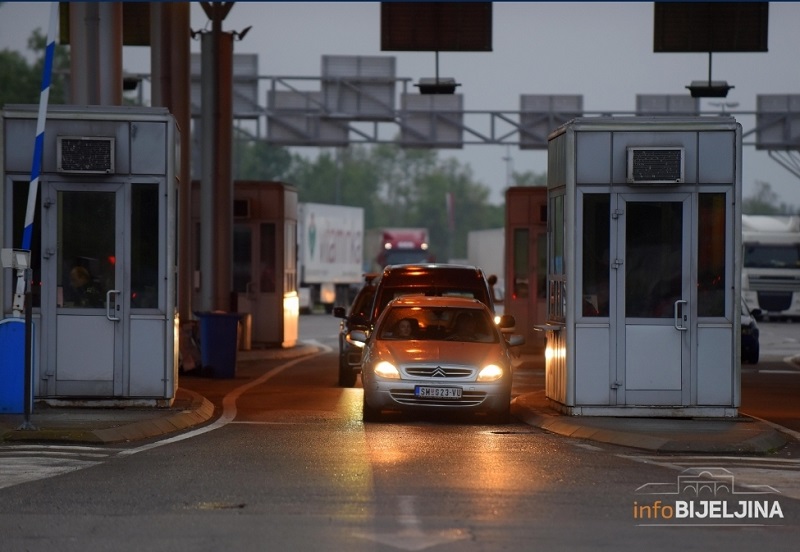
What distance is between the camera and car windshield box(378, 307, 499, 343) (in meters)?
18.2

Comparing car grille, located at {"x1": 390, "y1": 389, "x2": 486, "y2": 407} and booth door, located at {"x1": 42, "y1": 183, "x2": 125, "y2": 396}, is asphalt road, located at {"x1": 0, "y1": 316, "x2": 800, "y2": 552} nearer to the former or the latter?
car grille, located at {"x1": 390, "y1": 389, "x2": 486, "y2": 407}

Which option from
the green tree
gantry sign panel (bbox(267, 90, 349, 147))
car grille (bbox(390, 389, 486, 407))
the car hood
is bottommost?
car grille (bbox(390, 389, 486, 407))

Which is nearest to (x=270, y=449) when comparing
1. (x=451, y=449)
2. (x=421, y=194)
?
(x=451, y=449)

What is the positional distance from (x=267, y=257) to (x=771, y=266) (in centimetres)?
2757

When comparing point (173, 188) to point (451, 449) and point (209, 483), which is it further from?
point (209, 483)

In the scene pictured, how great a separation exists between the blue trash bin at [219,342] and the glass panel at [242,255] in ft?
27.8

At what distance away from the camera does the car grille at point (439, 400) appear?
17.0 meters

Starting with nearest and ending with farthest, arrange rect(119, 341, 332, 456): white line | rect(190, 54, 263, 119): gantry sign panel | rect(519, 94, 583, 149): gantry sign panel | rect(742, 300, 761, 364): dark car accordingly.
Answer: rect(119, 341, 332, 456): white line
rect(742, 300, 761, 364): dark car
rect(190, 54, 263, 119): gantry sign panel
rect(519, 94, 583, 149): gantry sign panel

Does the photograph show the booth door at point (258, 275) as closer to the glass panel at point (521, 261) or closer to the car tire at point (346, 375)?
the glass panel at point (521, 261)

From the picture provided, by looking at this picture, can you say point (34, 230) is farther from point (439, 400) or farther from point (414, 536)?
point (414, 536)

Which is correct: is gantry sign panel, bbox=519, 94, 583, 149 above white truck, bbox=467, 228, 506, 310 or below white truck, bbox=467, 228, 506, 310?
above

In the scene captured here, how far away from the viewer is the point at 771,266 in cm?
5538

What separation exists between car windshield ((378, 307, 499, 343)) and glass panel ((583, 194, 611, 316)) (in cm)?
171

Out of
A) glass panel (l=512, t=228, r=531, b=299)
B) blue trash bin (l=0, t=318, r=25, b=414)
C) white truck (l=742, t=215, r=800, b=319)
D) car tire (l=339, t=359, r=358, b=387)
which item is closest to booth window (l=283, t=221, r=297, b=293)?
glass panel (l=512, t=228, r=531, b=299)
